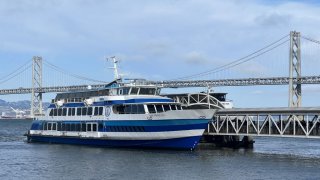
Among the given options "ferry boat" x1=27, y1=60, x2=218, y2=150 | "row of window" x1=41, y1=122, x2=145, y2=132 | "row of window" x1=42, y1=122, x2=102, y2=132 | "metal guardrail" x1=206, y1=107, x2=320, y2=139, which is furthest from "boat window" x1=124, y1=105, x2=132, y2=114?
"metal guardrail" x1=206, y1=107, x2=320, y2=139

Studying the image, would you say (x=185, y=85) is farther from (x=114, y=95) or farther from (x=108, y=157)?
(x=108, y=157)

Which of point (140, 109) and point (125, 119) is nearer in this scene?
point (140, 109)

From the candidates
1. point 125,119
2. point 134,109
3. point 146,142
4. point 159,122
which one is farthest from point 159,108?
point 125,119

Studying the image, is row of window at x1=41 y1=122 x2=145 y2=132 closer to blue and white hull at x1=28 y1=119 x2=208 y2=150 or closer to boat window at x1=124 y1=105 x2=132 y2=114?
blue and white hull at x1=28 y1=119 x2=208 y2=150

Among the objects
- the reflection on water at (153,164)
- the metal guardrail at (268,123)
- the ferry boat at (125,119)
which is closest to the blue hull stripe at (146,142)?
the ferry boat at (125,119)

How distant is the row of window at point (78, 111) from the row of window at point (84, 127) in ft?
3.71

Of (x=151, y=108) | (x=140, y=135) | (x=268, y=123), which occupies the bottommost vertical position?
(x=140, y=135)

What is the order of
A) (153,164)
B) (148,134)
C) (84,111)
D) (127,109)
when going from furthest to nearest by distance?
(84,111) < (127,109) < (148,134) < (153,164)

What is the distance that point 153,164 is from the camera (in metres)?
48.4

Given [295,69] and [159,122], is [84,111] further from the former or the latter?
[295,69]

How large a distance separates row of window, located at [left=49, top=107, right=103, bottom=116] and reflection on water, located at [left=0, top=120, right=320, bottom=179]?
4140 millimetres

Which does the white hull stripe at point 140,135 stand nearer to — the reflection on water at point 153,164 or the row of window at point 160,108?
the reflection on water at point 153,164

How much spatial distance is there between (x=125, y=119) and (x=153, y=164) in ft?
42.5

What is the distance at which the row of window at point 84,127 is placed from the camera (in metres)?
60.3
